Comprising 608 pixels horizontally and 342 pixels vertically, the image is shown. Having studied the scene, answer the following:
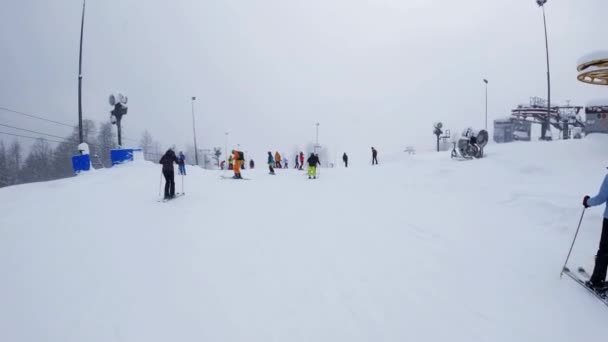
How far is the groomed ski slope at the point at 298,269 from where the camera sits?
3699 mm

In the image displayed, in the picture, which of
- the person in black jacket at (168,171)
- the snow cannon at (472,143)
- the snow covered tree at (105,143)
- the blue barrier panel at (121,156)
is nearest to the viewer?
the person in black jacket at (168,171)

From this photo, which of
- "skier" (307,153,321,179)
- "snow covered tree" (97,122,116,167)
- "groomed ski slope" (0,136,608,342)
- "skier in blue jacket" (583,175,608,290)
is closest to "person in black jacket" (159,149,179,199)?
"groomed ski slope" (0,136,608,342)

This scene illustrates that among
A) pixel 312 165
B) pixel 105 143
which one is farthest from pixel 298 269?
pixel 105 143

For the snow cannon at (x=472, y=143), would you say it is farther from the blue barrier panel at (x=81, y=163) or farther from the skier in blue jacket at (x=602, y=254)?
the blue barrier panel at (x=81, y=163)

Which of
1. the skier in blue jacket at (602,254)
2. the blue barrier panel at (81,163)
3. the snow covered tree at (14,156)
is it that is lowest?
the skier in blue jacket at (602,254)

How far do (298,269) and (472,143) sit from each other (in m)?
19.0

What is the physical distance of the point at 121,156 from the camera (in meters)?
18.7

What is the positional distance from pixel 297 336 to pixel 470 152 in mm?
20193

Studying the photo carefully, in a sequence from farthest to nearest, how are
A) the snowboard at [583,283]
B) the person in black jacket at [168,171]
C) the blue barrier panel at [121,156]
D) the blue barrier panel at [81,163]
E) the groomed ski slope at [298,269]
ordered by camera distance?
the blue barrier panel at [121,156]
the blue barrier panel at [81,163]
the person in black jacket at [168,171]
the snowboard at [583,283]
the groomed ski slope at [298,269]

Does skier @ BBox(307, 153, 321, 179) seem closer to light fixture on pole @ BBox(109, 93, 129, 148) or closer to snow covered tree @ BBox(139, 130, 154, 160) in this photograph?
light fixture on pole @ BBox(109, 93, 129, 148)

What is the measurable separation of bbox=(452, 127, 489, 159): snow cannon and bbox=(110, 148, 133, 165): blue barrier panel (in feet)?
77.1

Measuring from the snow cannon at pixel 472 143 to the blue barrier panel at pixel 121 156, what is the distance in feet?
77.1

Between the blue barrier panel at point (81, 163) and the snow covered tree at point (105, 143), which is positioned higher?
the snow covered tree at point (105, 143)

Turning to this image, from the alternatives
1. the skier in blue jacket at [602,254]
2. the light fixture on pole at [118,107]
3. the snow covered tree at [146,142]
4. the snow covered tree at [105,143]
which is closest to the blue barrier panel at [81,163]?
the light fixture on pole at [118,107]
